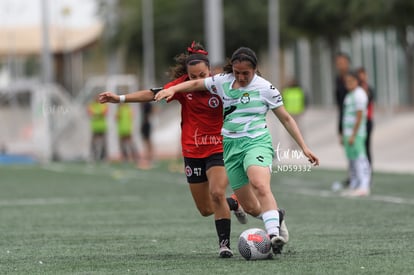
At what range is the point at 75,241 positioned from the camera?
512 inches

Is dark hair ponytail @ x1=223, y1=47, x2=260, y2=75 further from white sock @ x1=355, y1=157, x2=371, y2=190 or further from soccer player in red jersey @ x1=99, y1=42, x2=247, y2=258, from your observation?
white sock @ x1=355, y1=157, x2=371, y2=190

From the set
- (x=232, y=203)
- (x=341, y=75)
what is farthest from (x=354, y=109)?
(x=232, y=203)

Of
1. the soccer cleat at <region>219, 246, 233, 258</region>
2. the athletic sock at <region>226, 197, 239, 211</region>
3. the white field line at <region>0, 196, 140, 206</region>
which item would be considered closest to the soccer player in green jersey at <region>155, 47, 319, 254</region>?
the soccer cleat at <region>219, 246, 233, 258</region>

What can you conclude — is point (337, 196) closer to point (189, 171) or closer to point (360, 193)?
point (360, 193)

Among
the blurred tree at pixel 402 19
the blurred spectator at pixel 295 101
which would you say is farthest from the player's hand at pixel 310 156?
the blurred tree at pixel 402 19

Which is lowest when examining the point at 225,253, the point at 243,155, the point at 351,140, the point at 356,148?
the point at 225,253

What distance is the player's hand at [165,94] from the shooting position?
10.7 m

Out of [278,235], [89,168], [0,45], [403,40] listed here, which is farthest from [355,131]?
[0,45]

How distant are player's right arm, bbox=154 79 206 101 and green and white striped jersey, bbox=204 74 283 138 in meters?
0.12

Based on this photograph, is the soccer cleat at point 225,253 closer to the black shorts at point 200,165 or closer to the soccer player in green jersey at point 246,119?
the soccer player in green jersey at point 246,119

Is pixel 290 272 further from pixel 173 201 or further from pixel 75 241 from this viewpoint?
pixel 173 201

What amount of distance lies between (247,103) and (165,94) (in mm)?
773

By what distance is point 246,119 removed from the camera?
35.9 feet

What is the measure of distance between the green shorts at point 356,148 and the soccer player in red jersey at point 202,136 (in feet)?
27.3
